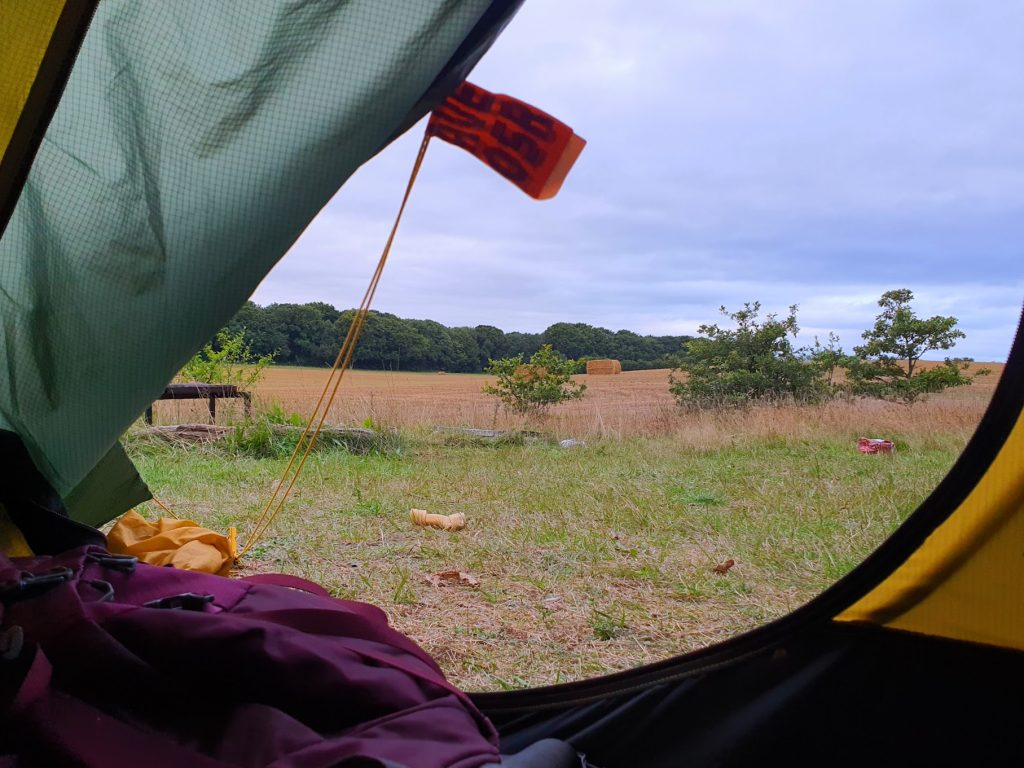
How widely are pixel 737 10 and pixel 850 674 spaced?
1122 mm

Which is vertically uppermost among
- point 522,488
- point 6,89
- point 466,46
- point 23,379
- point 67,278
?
point 466,46

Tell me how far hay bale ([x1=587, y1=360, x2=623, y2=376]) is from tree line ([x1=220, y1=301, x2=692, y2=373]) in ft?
5.36

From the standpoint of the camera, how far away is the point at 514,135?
3.42ft

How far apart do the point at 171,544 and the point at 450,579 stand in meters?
0.93

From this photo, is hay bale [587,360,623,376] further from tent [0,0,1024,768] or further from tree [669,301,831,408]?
tent [0,0,1024,768]

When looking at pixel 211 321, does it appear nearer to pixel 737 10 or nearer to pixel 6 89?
pixel 6 89

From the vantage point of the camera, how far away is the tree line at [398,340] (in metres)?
3.55

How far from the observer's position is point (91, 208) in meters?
0.85

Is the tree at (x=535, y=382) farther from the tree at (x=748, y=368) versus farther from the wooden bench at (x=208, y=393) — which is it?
the wooden bench at (x=208, y=393)

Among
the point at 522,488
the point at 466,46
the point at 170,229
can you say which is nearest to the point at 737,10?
the point at 466,46

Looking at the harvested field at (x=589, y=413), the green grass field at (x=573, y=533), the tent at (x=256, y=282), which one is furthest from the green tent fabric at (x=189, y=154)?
the harvested field at (x=589, y=413)

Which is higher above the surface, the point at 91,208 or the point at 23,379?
the point at 91,208

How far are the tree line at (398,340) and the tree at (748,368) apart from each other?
0.89 meters

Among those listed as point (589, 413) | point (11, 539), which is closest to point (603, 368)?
point (589, 413)
